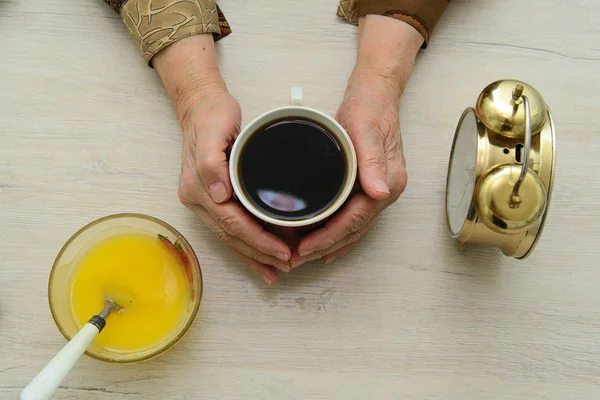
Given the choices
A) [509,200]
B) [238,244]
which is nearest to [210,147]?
[238,244]

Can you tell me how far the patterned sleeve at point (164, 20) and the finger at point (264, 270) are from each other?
0.33m

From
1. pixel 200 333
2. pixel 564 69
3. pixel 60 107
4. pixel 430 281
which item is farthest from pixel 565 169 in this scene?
pixel 60 107

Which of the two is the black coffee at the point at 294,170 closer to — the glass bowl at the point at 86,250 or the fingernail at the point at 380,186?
the fingernail at the point at 380,186

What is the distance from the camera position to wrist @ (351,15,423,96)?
2.61 ft

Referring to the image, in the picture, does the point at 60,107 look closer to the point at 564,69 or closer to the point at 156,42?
the point at 156,42

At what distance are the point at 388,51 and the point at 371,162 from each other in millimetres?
226

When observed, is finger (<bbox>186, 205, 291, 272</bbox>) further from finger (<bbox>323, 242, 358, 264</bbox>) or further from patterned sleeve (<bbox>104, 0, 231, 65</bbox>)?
patterned sleeve (<bbox>104, 0, 231, 65</bbox>)

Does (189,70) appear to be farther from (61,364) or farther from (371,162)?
(61,364)

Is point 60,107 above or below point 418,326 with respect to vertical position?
above

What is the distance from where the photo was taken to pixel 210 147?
668 millimetres

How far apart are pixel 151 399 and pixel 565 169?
2.23 feet

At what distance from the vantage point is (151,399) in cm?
76

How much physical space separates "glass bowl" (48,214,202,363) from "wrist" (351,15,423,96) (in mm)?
353

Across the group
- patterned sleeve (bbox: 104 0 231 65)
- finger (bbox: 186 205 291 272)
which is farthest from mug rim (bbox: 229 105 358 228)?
patterned sleeve (bbox: 104 0 231 65)
